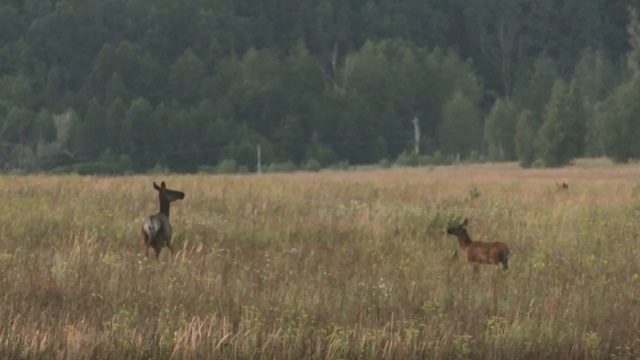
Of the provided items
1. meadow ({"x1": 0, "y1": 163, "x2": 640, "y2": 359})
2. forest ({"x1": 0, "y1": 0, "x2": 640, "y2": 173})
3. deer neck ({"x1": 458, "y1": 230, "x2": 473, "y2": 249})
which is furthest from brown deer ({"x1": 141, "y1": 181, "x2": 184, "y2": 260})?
forest ({"x1": 0, "y1": 0, "x2": 640, "y2": 173})

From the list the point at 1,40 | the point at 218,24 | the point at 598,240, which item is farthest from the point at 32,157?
the point at 598,240

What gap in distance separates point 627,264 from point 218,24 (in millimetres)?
97072

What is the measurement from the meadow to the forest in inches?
2070

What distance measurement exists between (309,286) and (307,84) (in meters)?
87.0

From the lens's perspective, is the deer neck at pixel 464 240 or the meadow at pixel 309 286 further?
the deer neck at pixel 464 240

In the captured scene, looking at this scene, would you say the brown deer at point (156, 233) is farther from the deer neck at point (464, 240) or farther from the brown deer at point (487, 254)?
the deer neck at point (464, 240)

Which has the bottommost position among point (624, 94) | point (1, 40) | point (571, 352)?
point (571, 352)

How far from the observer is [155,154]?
82.1m

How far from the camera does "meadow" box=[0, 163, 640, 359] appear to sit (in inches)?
331

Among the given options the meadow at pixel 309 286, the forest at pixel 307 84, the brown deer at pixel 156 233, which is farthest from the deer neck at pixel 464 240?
the forest at pixel 307 84

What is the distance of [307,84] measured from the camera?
97.1 meters

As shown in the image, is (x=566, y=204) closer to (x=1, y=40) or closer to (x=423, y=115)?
(x=423, y=115)

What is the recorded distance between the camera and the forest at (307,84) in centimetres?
8100

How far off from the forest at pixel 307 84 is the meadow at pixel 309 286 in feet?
172
